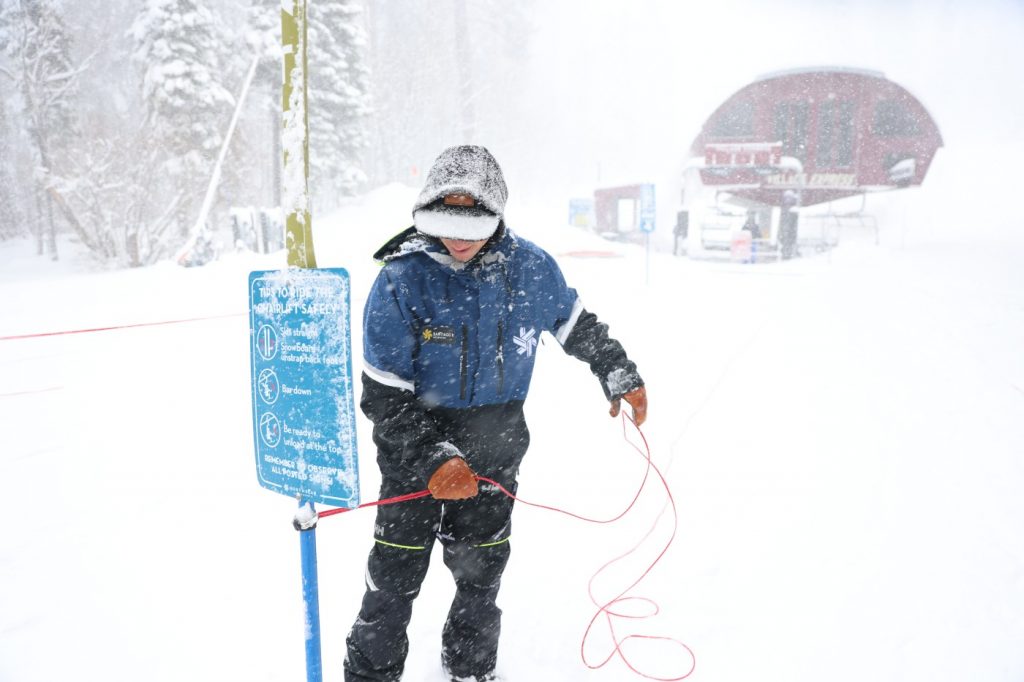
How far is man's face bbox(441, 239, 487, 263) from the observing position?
1.86m

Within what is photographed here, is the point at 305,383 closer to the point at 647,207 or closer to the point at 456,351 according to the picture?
the point at 456,351

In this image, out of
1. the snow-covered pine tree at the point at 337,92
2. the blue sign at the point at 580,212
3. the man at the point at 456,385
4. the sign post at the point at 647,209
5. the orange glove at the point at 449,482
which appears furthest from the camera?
the blue sign at the point at 580,212

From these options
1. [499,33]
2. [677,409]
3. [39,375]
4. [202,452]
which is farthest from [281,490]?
[499,33]

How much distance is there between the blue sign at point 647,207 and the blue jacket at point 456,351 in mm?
11686

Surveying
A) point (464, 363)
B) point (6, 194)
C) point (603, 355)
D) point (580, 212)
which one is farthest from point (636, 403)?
point (6, 194)

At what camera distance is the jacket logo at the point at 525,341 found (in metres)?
2.08

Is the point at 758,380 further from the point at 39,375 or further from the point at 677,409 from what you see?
the point at 39,375

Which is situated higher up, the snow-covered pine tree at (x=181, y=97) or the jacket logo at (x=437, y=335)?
the snow-covered pine tree at (x=181, y=97)

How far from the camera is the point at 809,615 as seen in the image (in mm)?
2742

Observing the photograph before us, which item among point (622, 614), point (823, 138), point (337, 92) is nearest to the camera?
point (622, 614)

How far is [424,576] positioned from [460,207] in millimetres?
1383

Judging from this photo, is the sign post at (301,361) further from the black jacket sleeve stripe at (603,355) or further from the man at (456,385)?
the black jacket sleeve stripe at (603,355)

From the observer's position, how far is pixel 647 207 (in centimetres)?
1393

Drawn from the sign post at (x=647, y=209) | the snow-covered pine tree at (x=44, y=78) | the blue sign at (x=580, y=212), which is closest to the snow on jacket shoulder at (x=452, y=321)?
the sign post at (x=647, y=209)
